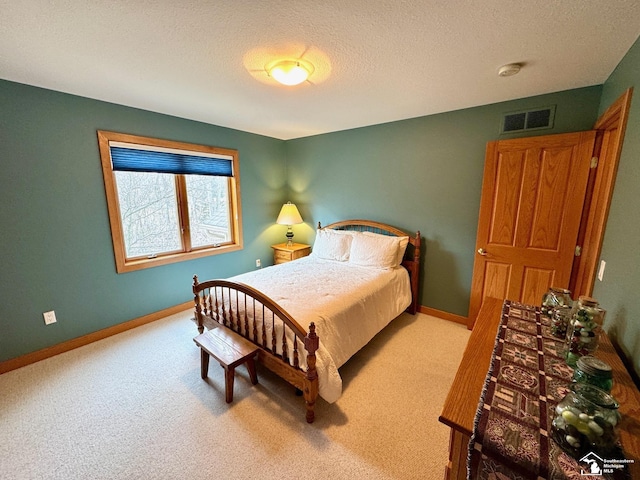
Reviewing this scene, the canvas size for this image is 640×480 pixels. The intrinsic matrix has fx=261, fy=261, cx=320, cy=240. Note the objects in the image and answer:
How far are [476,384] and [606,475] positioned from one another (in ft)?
1.29

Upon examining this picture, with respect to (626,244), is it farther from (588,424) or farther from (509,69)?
(509,69)

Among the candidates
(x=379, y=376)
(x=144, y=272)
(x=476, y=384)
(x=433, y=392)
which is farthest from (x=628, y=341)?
(x=144, y=272)

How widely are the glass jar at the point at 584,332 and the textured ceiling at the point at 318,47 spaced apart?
148cm

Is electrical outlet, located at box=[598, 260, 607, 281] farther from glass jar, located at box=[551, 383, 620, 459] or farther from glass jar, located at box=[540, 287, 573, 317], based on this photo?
glass jar, located at box=[551, 383, 620, 459]

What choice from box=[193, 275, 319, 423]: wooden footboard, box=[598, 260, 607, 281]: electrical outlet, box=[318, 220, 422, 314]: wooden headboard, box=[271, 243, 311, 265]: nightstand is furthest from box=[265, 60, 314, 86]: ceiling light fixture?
box=[271, 243, 311, 265]: nightstand

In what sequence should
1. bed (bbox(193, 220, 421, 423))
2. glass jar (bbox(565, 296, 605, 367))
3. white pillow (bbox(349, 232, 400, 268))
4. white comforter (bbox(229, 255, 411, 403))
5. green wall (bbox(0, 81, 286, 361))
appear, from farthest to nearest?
1. white pillow (bbox(349, 232, 400, 268))
2. green wall (bbox(0, 81, 286, 361))
3. white comforter (bbox(229, 255, 411, 403))
4. bed (bbox(193, 220, 421, 423))
5. glass jar (bbox(565, 296, 605, 367))

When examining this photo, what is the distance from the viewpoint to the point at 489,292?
109 inches

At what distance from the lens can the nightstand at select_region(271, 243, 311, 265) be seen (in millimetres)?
4148

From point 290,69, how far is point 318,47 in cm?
27

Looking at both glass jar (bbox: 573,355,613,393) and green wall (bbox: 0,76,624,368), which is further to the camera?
green wall (bbox: 0,76,624,368)

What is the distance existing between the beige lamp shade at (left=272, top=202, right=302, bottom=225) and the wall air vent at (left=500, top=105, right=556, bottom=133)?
2814 millimetres

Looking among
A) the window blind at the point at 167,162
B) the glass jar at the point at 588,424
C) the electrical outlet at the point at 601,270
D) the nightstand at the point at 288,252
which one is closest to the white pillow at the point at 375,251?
the nightstand at the point at 288,252

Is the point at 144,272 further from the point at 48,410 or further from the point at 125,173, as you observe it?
the point at 48,410

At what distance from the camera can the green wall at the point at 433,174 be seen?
2619mm
